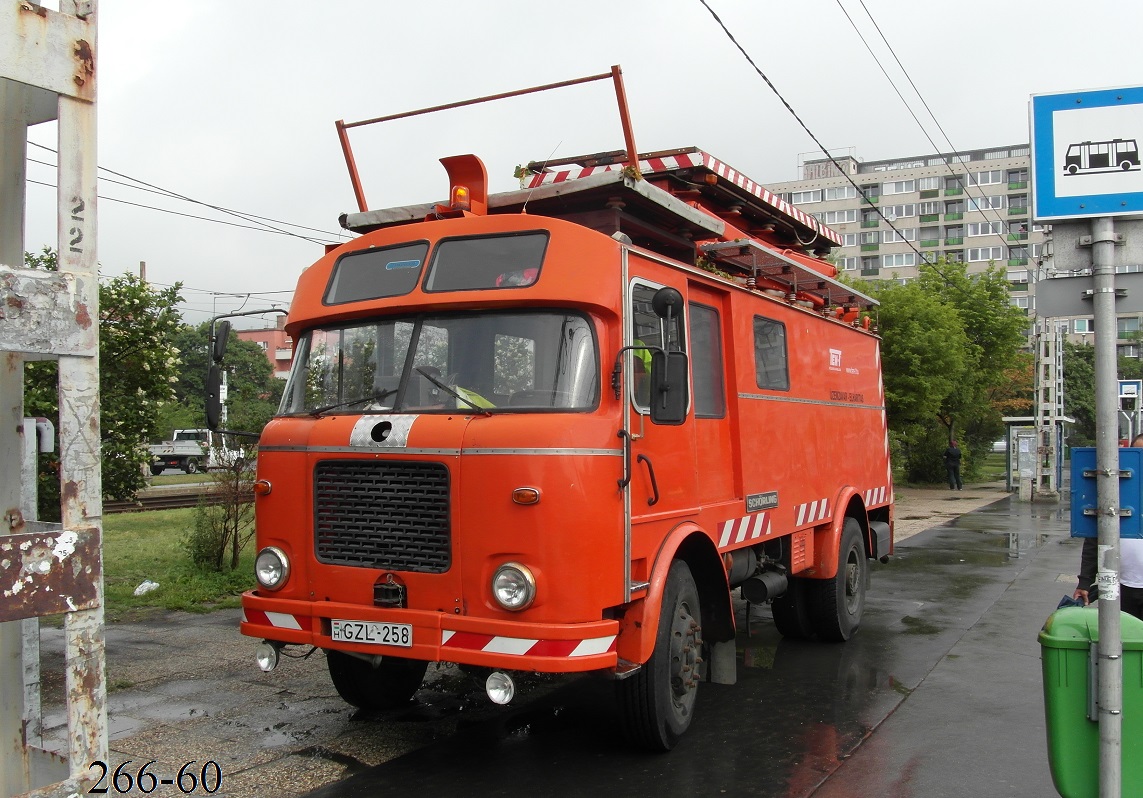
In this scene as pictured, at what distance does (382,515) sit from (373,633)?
606 millimetres

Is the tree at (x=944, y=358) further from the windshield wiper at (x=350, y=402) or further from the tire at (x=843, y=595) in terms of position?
the windshield wiper at (x=350, y=402)

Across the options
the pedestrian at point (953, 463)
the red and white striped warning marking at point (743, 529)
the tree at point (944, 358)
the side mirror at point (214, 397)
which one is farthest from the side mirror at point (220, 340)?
the pedestrian at point (953, 463)

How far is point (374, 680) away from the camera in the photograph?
637cm

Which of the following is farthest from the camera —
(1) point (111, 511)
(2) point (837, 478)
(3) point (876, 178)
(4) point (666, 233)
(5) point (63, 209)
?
(3) point (876, 178)

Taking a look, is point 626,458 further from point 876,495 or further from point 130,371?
point 130,371

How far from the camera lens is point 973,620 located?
963 cm

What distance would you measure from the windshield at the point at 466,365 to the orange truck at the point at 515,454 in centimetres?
1

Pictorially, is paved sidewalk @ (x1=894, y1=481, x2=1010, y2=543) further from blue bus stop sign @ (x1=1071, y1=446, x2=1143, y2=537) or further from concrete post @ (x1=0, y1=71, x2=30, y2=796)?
concrete post @ (x1=0, y1=71, x2=30, y2=796)

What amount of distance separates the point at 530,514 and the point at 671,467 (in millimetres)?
1190

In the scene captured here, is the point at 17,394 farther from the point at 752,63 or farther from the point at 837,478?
the point at 752,63

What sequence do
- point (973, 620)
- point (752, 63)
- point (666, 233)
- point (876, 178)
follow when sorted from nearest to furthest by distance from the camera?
point (666, 233) < point (973, 620) < point (752, 63) < point (876, 178)

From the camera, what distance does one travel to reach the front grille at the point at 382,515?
4.88 meters

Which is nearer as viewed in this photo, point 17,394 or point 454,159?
point 17,394

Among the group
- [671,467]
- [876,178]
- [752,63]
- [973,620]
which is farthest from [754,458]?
[876,178]
